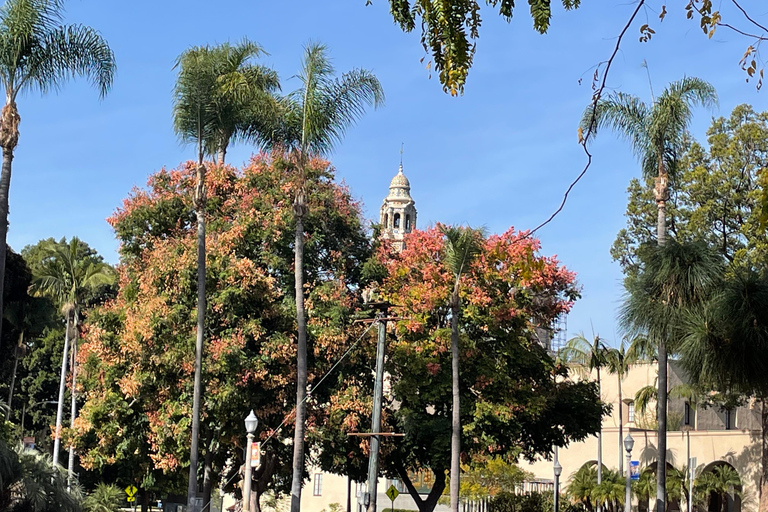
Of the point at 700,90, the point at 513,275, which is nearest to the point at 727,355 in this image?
the point at 700,90

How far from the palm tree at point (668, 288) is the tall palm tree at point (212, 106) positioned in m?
11.1

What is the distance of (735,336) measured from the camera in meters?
16.0

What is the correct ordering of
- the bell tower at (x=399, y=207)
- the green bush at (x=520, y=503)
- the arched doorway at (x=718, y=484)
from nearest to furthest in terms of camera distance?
the green bush at (x=520, y=503)
the arched doorway at (x=718, y=484)
the bell tower at (x=399, y=207)

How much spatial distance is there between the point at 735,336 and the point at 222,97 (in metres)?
16.3

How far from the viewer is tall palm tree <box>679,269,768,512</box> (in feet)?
52.1

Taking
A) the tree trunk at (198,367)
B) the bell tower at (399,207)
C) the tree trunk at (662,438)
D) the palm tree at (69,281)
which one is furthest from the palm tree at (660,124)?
the bell tower at (399,207)

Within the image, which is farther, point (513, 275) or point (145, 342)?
point (513, 275)

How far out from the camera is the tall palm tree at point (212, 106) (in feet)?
87.3

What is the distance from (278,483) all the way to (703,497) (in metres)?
19.1

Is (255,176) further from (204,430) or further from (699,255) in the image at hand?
(699,255)

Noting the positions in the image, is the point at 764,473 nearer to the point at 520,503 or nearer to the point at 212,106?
the point at 520,503

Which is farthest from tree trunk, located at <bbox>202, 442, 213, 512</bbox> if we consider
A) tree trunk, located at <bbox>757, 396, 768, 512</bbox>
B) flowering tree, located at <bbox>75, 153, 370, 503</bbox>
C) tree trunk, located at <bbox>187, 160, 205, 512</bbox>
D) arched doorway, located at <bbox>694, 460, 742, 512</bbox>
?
arched doorway, located at <bbox>694, 460, 742, 512</bbox>

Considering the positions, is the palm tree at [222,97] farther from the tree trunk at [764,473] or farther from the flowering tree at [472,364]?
the tree trunk at [764,473]

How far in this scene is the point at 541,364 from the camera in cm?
3216
